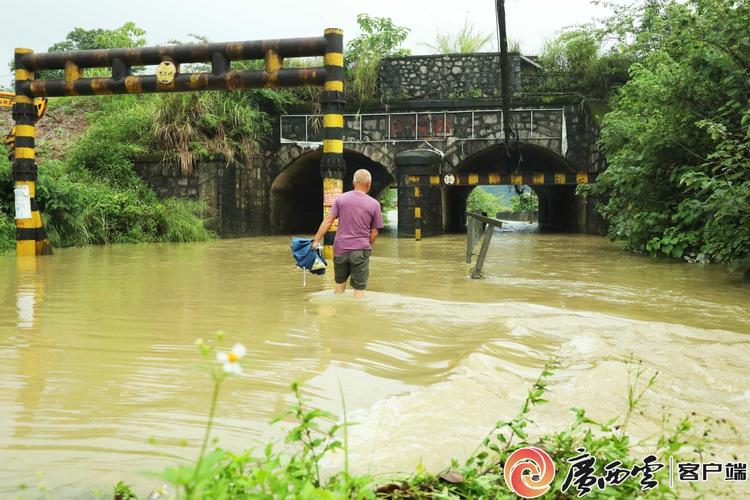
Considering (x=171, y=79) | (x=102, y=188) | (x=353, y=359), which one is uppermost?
(x=171, y=79)

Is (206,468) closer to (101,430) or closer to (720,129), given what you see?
(101,430)

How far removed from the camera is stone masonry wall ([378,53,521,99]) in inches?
765

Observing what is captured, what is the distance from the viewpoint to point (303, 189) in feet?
74.6

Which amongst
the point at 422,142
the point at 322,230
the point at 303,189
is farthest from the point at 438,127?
the point at 322,230

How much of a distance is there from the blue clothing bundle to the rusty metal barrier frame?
10.5 feet

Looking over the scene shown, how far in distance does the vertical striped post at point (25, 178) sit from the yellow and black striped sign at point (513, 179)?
8.39 metres

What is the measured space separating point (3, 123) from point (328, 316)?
58.6 ft

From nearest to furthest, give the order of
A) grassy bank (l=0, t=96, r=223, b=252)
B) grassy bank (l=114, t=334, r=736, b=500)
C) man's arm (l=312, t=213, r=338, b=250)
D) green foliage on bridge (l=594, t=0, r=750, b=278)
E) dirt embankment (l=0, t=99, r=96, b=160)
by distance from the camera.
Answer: grassy bank (l=114, t=334, r=736, b=500) → man's arm (l=312, t=213, r=338, b=250) → green foliage on bridge (l=594, t=0, r=750, b=278) → grassy bank (l=0, t=96, r=223, b=252) → dirt embankment (l=0, t=99, r=96, b=160)

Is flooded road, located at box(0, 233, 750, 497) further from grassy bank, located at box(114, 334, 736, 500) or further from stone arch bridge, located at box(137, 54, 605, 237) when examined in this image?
stone arch bridge, located at box(137, 54, 605, 237)

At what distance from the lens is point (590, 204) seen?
19156 mm


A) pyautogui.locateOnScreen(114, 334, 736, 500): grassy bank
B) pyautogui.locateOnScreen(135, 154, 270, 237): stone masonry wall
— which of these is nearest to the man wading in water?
pyautogui.locateOnScreen(114, 334, 736, 500): grassy bank

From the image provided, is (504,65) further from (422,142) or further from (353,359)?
(353,359)

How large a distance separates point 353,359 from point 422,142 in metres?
15.2

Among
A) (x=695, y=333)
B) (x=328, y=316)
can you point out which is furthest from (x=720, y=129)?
(x=328, y=316)
